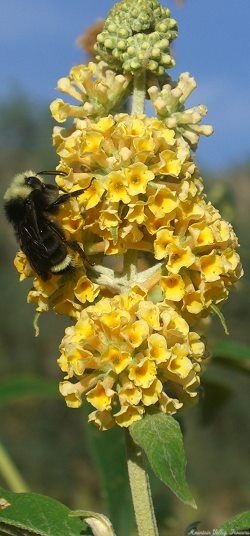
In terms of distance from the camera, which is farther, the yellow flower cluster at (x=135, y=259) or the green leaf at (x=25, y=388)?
the green leaf at (x=25, y=388)

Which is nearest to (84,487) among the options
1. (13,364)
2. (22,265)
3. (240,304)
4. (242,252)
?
(13,364)

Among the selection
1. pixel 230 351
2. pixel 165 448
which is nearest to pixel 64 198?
pixel 165 448

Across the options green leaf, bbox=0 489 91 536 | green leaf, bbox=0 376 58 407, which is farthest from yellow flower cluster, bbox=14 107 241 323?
green leaf, bbox=0 376 58 407

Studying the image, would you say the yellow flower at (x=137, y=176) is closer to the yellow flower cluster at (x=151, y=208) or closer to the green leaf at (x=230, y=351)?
the yellow flower cluster at (x=151, y=208)

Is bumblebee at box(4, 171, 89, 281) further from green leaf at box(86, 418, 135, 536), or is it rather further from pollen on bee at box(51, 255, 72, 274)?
green leaf at box(86, 418, 135, 536)

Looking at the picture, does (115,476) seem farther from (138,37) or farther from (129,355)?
(138,37)

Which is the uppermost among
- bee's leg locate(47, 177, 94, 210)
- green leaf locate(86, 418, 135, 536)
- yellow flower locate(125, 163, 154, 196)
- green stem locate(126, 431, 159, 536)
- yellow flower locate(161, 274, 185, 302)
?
bee's leg locate(47, 177, 94, 210)

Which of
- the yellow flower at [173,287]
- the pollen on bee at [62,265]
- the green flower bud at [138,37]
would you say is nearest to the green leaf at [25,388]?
the pollen on bee at [62,265]
